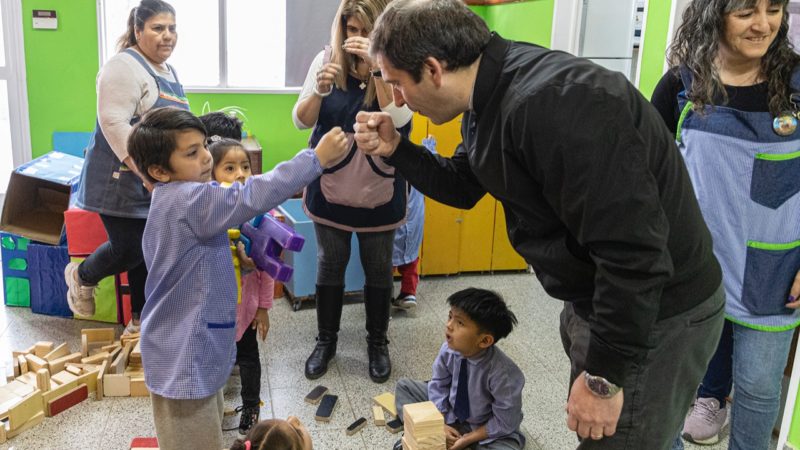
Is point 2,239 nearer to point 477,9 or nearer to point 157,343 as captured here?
point 157,343

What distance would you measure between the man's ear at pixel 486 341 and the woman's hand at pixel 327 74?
3.32ft

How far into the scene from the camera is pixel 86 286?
9.81 ft

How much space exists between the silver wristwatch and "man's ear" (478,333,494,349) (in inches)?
38.4

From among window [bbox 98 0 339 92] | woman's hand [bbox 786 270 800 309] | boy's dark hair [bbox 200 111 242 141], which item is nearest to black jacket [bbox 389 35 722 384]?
woman's hand [bbox 786 270 800 309]

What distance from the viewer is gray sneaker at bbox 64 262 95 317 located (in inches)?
118

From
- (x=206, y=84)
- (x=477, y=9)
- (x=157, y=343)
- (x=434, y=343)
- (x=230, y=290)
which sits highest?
(x=477, y=9)

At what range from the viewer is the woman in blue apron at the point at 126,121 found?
2.56 meters

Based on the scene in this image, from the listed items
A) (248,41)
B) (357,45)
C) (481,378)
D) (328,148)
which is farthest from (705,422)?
(248,41)

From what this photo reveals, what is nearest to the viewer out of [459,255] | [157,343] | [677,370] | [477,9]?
[677,370]

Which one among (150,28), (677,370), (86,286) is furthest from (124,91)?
(677,370)

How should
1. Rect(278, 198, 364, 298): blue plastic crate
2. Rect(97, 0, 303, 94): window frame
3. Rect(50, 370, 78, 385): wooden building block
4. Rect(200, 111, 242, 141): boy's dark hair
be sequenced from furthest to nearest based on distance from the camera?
1. Rect(97, 0, 303, 94): window frame
2. Rect(278, 198, 364, 298): blue plastic crate
3. Rect(200, 111, 242, 141): boy's dark hair
4. Rect(50, 370, 78, 385): wooden building block

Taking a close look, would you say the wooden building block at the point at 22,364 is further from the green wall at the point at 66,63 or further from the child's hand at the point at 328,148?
the green wall at the point at 66,63

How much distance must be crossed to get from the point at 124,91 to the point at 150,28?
270 millimetres

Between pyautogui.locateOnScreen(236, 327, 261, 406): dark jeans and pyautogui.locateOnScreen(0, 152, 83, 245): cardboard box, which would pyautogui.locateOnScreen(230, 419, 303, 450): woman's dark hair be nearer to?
pyautogui.locateOnScreen(236, 327, 261, 406): dark jeans
